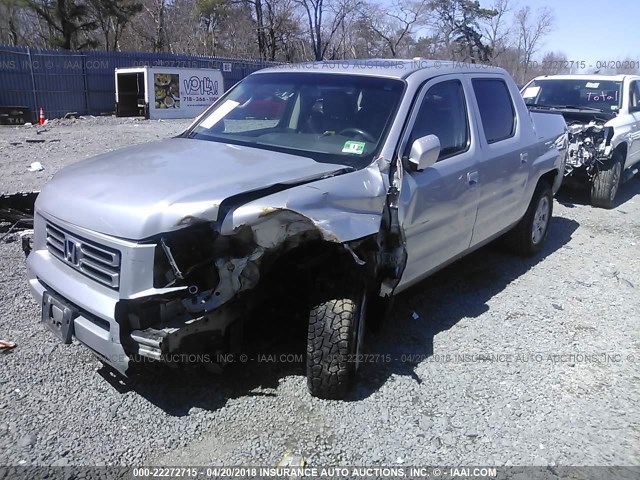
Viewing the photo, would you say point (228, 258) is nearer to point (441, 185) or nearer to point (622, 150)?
point (441, 185)

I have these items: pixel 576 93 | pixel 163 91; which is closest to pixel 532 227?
pixel 576 93

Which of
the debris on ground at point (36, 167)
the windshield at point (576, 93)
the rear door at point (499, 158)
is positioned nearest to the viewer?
the rear door at point (499, 158)

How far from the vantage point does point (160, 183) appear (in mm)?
2947

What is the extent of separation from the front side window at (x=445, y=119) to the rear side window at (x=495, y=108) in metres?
0.32

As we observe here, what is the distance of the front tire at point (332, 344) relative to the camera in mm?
3145

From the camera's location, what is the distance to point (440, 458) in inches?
112

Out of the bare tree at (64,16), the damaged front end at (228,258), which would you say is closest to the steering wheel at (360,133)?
the damaged front end at (228,258)

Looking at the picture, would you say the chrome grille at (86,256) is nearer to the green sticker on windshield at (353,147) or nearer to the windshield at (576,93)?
the green sticker on windshield at (353,147)

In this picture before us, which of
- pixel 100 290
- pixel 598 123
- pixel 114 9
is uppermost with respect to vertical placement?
pixel 114 9

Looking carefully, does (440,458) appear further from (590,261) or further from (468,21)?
(468,21)

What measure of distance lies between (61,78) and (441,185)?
22.7 meters

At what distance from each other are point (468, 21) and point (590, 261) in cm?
4777

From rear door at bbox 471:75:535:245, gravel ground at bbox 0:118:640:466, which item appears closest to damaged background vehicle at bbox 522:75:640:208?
rear door at bbox 471:75:535:245

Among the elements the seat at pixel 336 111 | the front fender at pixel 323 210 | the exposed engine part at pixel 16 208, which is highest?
the seat at pixel 336 111
